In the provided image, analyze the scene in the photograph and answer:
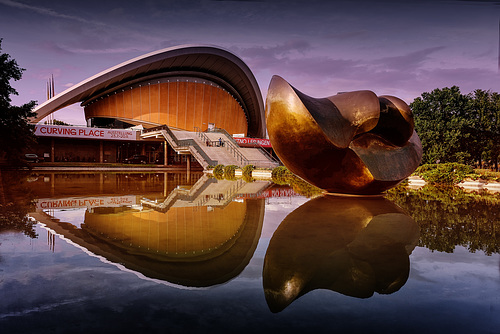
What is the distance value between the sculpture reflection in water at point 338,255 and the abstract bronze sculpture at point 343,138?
1867 millimetres

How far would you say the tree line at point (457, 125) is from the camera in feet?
80.1

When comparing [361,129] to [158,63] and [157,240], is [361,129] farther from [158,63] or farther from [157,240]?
[158,63]

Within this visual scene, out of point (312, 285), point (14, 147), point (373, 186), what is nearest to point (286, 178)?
point (373, 186)

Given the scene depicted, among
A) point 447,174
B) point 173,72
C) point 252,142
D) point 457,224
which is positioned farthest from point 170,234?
point 173,72

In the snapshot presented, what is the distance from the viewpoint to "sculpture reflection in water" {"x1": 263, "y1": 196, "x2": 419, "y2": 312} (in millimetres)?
3145

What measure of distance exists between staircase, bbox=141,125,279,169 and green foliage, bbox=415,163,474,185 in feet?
54.0

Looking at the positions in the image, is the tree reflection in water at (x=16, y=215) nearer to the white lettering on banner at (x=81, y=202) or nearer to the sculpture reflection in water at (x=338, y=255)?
the white lettering on banner at (x=81, y=202)

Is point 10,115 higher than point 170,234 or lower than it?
higher

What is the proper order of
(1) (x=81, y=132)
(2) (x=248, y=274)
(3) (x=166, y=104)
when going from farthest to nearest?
(3) (x=166, y=104) < (1) (x=81, y=132) < (2) (x=248, y=274)

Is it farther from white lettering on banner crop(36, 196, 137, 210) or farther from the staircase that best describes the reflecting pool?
the staircase

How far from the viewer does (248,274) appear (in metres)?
3.52

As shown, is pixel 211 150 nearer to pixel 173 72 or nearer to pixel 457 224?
pixel 173 72

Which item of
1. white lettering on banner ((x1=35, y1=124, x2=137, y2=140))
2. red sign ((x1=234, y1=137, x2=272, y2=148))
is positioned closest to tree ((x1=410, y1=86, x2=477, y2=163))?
red sign ((x1=234, y1=137, x2=272, y2=148))

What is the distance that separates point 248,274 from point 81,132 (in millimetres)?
34573
